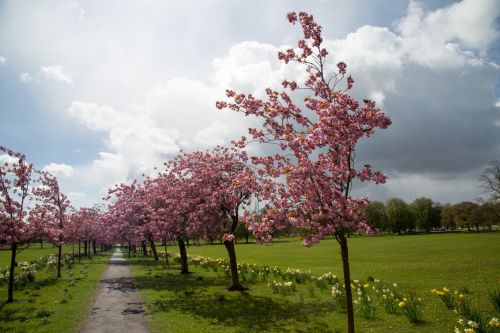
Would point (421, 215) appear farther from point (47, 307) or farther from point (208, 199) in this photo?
point (47, 307)

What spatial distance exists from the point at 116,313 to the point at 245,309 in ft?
19.8

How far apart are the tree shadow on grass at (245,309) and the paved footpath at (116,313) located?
4.19ft

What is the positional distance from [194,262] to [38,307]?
79.1 feet

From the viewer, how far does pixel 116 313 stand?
16.5 meters

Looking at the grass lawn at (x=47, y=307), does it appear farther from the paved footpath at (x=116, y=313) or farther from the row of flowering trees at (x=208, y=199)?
the row of flowering trees at (x=208, y=199)

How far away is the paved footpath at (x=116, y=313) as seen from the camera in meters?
13.7

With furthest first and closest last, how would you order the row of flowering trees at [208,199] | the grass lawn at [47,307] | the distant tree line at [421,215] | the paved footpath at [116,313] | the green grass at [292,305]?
the distant tree line at [421,215] < the row of flowering trees at [208,199] < the grass lawn at [47,307] < the paved footpath at [116,313] < the green grass at [292,305]

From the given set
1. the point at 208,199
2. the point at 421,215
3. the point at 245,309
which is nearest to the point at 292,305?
the point at 245,309

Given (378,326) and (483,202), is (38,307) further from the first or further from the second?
(483,202)

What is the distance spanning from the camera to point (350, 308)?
9.53 m

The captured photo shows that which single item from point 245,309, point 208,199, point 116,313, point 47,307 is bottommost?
point 245,309

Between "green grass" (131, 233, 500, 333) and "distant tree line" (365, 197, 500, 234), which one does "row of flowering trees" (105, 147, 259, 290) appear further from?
"distant tree line" (365, 197, 500, 234)

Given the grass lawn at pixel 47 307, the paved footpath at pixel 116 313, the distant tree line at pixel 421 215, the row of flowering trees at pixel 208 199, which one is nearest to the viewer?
the paved footpath at pixel 116 313

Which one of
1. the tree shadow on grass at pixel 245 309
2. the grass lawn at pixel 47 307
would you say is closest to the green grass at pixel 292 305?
the tree shadow on grass at pixel 245 309
